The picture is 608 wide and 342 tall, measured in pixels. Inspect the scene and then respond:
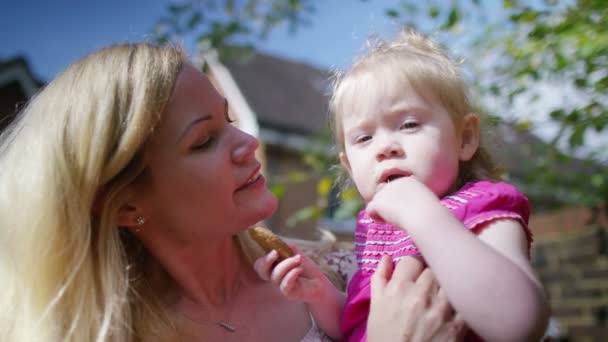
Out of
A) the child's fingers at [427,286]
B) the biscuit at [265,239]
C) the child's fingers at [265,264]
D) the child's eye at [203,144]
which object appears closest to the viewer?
the child's fingers at [427,286]

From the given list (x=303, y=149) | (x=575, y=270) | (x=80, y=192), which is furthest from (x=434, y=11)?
(x=303, y=149)

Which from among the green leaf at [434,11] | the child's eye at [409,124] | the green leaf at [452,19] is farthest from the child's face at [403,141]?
the green leaf at [434,11]

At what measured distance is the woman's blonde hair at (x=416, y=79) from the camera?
5.41 feet

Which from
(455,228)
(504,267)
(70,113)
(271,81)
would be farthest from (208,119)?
(271,81)

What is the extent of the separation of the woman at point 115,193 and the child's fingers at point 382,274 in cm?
41

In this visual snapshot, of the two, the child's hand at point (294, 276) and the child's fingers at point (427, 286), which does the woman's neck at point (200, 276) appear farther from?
the child's fingers at point (427, 286)

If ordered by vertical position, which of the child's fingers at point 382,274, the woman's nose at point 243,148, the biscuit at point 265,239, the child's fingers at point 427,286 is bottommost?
the biscuit at point 265,239

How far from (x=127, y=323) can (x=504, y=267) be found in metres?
1.12

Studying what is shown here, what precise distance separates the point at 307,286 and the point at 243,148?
→ 460 mm

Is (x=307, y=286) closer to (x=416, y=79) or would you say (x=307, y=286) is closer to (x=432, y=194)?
(x=432, y=194)

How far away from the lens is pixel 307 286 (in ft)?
5.57

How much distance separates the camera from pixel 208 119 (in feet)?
5.85

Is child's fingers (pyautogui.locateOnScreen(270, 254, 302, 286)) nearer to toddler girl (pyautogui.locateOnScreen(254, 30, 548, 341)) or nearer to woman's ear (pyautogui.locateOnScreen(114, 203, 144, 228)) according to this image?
toddler girl (pyautogui.locateOnScreen(254, 30, 548, 341))

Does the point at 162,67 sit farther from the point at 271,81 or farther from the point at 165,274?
the point at 271,81
